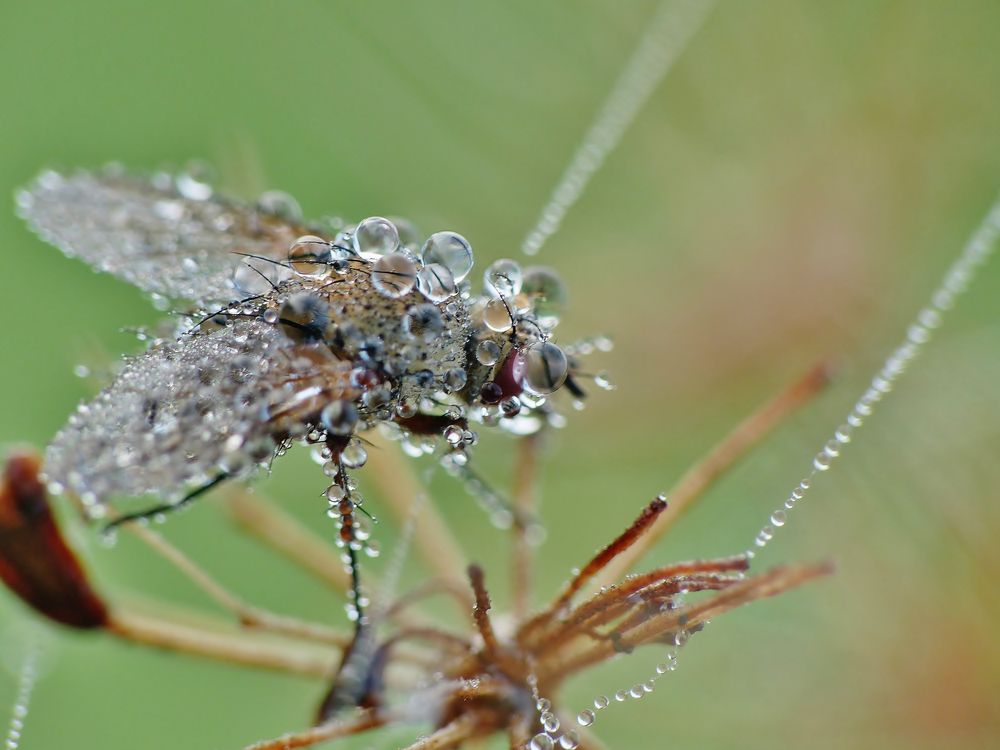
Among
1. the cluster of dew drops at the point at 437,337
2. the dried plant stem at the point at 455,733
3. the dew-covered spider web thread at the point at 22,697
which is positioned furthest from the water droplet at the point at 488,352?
the dew-covered spider web thread at the point at 22,697

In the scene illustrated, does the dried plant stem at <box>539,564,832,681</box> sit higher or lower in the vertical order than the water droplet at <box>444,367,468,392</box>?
lower

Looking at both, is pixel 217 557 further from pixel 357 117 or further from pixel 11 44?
pixel 11 44

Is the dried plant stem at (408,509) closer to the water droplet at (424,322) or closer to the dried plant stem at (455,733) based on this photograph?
the dried plant stem at (455,733)

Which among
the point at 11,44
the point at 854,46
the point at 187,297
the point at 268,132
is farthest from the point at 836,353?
the point at 11,44

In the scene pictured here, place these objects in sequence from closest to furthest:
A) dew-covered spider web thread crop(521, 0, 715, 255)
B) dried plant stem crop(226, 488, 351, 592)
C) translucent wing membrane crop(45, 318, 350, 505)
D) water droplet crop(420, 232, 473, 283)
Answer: translucent wing membrane crop(45, 318, 350, 505) < water droplet crop(420, 232, 473, 283) < dried plant stem crop(226, 488, 351, 592) < dew-covered spider web thread crop(521, 0, 715, 255)

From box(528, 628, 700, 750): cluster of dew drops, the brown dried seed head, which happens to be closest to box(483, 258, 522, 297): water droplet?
box(528, 628, 700, 750): cluster of dew drops

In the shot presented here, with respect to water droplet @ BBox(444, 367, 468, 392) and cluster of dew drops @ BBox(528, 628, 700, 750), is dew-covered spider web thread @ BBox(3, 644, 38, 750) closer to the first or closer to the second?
cluster of dew drops @ BBox(528, 628, 700, 750)

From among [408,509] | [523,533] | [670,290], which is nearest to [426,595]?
[523,533]
